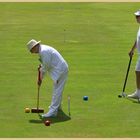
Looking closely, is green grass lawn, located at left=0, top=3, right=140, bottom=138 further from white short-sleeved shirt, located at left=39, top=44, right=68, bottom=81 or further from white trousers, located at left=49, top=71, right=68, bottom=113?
white short-sleeved shirt, located at left=39, top=44, right=68, bottom=81

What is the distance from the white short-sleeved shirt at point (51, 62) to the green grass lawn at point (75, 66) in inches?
42.8

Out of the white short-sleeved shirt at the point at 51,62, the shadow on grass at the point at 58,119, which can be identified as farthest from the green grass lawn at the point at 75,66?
the white short-sleeved shirt at the point at 51,62

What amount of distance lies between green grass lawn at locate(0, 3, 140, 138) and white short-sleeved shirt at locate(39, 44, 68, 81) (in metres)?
1.09

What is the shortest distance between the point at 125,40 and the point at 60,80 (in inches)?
415

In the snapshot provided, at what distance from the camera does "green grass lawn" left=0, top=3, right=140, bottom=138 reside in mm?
18109

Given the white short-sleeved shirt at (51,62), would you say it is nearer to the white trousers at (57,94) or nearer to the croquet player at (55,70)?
the croquet player at (55,70)

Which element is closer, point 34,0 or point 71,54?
point 71,54

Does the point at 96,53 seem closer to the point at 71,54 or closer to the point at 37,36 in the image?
the point at 71,54

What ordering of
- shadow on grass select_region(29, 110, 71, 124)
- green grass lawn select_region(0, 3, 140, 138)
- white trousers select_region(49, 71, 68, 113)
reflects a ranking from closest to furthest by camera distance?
green grass lawn select_region(0, 3, 140, 138) → shadow on grass select_region(29, 110, 71, 124) → white trousers select_region(49, 71, 68, 113)

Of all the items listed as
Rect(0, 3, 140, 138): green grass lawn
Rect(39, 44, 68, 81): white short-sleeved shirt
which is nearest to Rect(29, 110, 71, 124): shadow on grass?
Rect(0, 3, 140, 138): green grass lawn

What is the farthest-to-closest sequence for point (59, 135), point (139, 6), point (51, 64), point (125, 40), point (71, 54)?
point (139, 6) < point (125, 40) < point (71, 54) < point (51, 64) < point (59, 135)

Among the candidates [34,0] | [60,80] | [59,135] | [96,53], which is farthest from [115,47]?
[34,0]

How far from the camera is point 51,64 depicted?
18.6 meters

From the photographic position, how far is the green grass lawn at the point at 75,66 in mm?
18109
